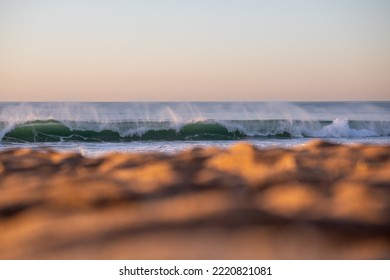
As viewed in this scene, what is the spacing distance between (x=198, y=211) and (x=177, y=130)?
10.8 metres

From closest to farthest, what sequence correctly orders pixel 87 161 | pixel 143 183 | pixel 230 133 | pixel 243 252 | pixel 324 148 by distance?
pixel 243 252
pixel 143 183
pixel 87 161
pixel 324 148
pixel 230 133

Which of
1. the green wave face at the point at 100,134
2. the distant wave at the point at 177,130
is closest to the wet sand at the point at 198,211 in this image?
the green wave face at the point at 100,134

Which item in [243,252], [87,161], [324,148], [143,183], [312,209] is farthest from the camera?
[324,148]

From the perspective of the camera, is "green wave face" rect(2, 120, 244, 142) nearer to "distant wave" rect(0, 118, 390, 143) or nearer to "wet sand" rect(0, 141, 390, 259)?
"distant wave" rect(0, 118, 390, 143)

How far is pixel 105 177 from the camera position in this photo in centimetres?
122

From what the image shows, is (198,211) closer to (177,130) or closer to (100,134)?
(100,134)

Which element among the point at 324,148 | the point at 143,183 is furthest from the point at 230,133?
the point at 143,183

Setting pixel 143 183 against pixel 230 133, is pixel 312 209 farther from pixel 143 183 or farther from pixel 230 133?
pixel 230 133

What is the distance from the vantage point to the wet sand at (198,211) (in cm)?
75

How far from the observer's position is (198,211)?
896 millimetres

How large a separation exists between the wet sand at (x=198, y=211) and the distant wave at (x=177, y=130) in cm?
882

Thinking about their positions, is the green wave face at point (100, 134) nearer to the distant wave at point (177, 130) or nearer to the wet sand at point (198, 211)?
the distant wave at point (177, 130)

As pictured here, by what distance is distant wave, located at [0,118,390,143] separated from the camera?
34.3 feet
